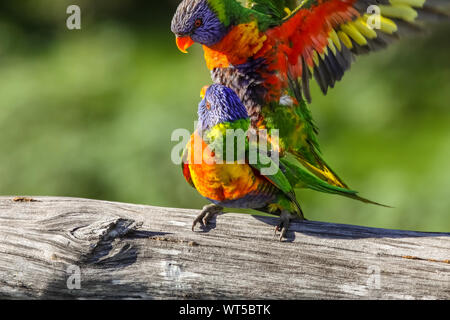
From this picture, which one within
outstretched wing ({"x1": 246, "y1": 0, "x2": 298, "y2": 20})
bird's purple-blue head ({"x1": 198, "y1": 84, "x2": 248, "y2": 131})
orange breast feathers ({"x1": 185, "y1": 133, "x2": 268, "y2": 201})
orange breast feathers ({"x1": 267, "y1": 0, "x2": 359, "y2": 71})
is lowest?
orange breast feathers ({"x1": 185, "y1": 133, "x2": 268, "y2": 201})

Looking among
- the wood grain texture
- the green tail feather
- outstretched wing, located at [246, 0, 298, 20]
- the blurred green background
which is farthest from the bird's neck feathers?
the blurred green background

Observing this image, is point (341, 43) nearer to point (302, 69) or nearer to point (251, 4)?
point (302, 69)

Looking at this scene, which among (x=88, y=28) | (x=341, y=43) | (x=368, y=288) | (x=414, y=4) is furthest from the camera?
(x=88, y=28)

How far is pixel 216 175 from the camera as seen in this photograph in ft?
5.80

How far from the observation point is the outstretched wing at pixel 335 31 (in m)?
2.07

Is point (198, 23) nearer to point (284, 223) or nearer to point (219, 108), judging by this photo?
point (219, 108)

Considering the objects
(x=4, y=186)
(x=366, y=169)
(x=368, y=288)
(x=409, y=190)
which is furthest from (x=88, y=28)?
(x=368, y=288)

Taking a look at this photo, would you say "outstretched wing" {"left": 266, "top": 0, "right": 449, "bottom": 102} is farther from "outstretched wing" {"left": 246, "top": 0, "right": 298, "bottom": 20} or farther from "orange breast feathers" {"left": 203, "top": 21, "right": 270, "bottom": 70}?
"outstretched wing" {"left": 246, "top": 0, "right": 298, "bottom": 20}

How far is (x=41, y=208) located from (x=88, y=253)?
326 millimetres

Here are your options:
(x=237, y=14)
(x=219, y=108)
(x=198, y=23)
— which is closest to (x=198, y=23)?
(x=198, y=23)

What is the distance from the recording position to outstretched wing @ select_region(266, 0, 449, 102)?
6.80 feet

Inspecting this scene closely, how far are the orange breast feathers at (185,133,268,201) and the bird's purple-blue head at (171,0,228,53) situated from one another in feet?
1.38

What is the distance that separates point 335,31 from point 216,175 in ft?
3.00

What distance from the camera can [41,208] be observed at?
6.66 ft
